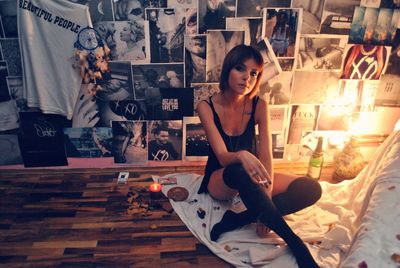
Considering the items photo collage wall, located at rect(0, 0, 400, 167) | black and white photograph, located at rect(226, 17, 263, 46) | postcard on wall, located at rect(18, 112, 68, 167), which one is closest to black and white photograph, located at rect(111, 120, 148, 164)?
photo collage wall, located at rect(0, 0, 400, 167)

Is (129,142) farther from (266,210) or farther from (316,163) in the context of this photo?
(316,163)

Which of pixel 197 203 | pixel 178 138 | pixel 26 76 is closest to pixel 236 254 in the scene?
pixel 197 203

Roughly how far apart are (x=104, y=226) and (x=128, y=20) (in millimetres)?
1444

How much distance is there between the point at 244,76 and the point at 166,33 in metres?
0.81

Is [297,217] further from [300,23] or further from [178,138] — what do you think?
[300,23]

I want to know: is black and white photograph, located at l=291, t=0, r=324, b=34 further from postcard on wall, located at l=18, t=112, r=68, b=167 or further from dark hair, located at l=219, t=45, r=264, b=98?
postcard on wall, located at l=18, t=112, r=68, b=167

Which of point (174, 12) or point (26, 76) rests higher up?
point (174, 12)

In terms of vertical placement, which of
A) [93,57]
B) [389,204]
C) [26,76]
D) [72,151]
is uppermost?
[93,57]

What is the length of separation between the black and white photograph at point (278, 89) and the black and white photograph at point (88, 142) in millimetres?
1330

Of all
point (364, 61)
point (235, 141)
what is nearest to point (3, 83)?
point (235, 141)

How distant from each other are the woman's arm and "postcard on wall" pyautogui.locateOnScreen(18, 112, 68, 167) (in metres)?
1.57

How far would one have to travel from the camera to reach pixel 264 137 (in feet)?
6.51

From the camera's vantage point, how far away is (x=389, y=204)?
1.56 meters

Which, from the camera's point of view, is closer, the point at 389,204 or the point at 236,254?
the point at 389,204
